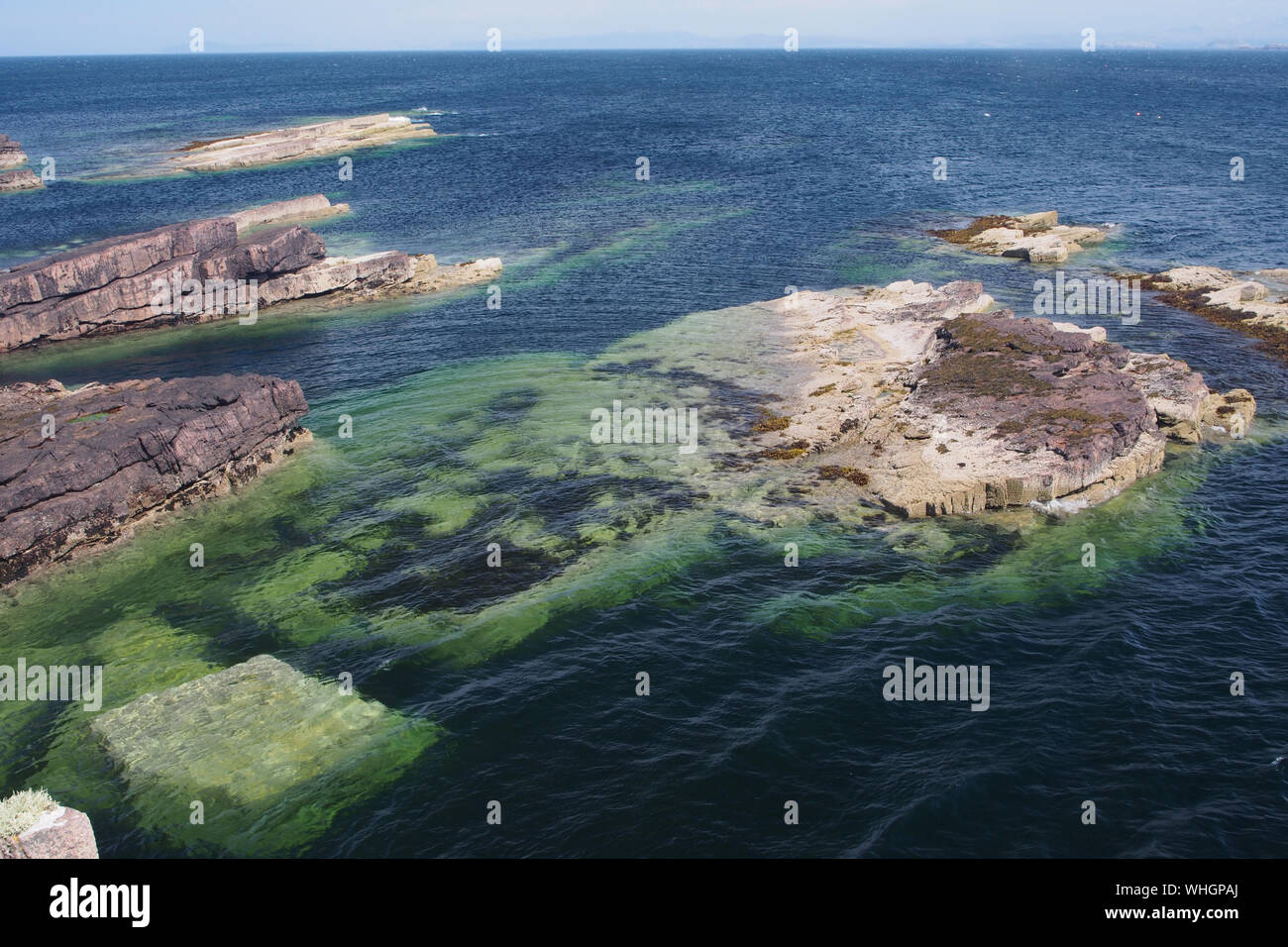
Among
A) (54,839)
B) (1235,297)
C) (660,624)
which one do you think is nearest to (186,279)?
(660,624)

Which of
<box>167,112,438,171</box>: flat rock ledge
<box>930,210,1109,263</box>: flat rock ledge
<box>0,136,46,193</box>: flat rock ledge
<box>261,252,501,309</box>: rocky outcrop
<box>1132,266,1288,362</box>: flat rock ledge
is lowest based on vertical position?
<box>1132,266,1288,362</box>: flat rock ledge

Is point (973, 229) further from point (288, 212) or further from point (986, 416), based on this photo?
point (288, 212)

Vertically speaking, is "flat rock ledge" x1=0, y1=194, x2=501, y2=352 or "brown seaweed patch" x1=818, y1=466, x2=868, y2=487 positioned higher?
"flat rock ledge" x1=0, y1=194, x2=501, y2=352

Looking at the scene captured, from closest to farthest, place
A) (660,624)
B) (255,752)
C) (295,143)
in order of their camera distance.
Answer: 1. (255,752)
2. (660,624)
3. (295,143)

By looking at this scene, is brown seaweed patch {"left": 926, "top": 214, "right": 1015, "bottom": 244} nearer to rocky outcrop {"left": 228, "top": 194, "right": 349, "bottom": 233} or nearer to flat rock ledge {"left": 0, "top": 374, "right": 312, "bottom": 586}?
flat rock ledge {"left": 0, "top": 374, "right": 312, "bottom": 586}

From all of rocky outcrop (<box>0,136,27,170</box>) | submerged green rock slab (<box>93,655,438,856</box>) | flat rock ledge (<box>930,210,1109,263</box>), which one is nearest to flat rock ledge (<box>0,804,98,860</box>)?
submerged green rock slab (<box>93,655,438,856</box>)
